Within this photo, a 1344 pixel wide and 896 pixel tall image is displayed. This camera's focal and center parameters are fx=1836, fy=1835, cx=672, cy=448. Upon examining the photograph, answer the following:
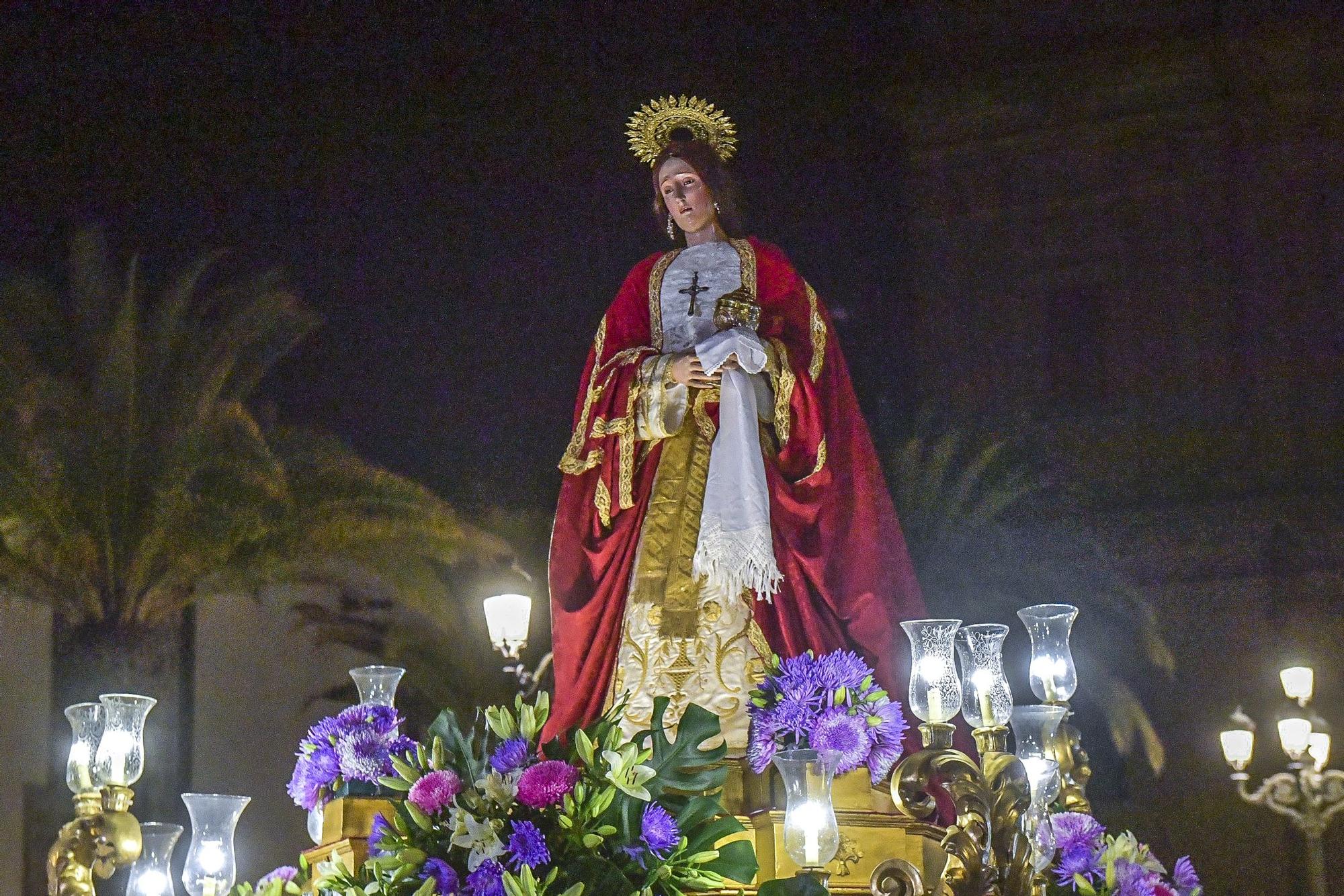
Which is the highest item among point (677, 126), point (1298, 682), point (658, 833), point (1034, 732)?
point (677, 126)

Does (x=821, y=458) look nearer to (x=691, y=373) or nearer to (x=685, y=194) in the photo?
(x=691, y=373)

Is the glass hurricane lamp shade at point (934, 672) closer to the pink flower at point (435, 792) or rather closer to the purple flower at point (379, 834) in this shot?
the pink flower at point (435, 792)

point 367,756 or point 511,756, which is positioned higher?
point 367,756

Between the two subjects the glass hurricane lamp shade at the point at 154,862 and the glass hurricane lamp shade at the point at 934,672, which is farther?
the glass hurricane lamp shade at the point at 154,862

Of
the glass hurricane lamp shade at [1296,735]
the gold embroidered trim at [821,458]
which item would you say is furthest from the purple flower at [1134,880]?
the glass hurricane lamp shade at [1296,735]

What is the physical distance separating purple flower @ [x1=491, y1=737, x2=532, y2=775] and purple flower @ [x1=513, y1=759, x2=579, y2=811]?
0.08 metres

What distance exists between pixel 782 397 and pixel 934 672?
1520 mm

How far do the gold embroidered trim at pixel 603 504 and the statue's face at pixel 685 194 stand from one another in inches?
39.7

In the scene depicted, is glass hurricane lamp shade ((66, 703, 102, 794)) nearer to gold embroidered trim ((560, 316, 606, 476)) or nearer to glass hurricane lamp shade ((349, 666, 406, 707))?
glass hurricane lamp shade ((349, 666, 406, 707))

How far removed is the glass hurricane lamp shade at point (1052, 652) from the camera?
490 cm

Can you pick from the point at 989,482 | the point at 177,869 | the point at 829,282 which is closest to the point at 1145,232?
the point at 829,282

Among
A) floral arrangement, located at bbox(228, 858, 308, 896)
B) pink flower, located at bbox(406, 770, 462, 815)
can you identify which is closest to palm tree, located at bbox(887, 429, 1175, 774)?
floral arrangement, located at bbox(228, 858, 308, 896)

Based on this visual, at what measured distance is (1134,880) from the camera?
4793 millimetres

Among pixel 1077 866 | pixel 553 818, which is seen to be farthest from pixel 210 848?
pixel 1077 866
